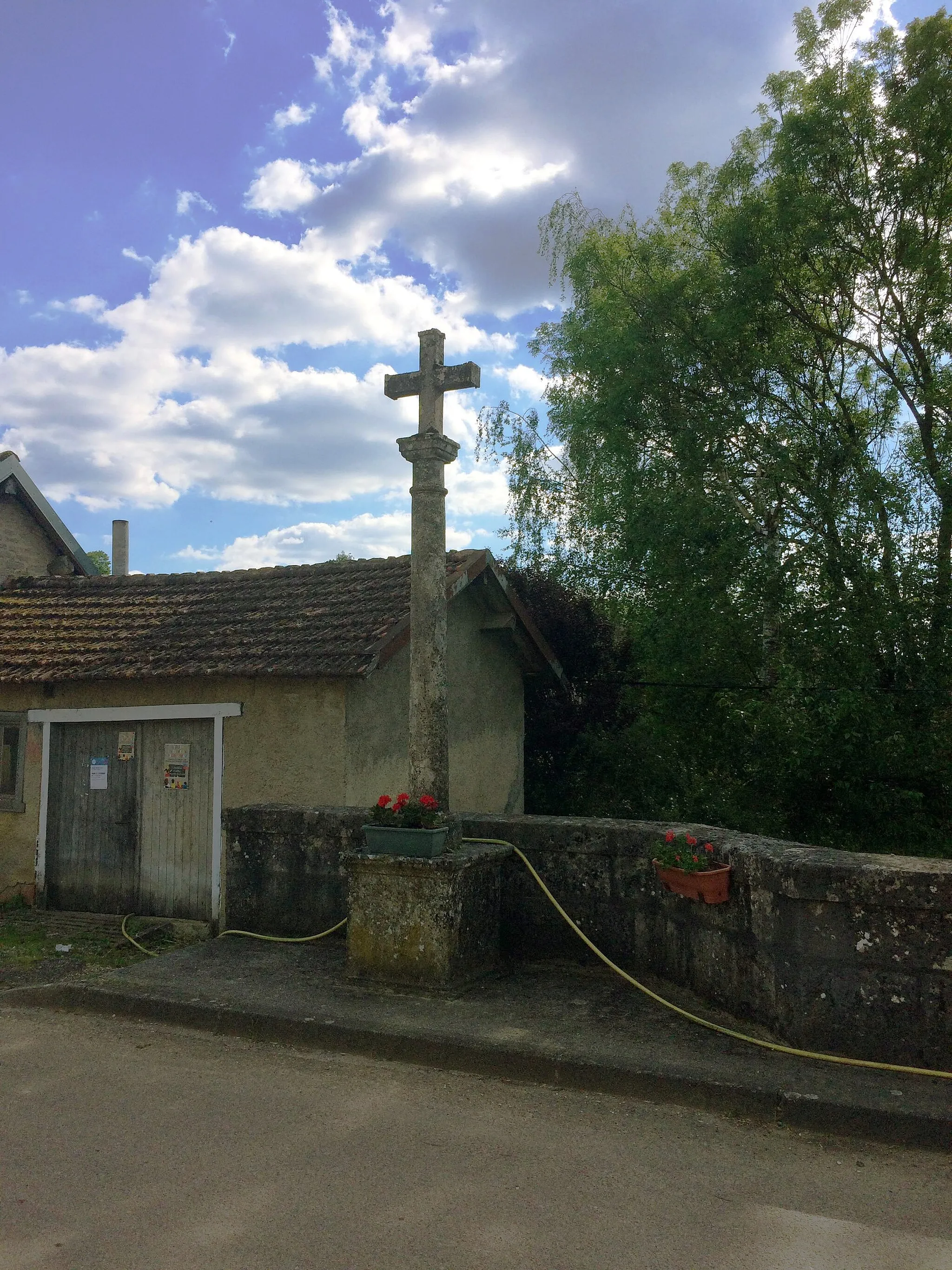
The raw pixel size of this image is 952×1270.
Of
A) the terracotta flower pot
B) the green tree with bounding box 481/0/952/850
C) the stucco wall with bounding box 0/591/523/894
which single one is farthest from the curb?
the green tree with bounding box 481/0/952/850

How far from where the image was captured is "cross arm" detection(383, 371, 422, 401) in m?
7.79

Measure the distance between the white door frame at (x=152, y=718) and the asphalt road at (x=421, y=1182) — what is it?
14.5 ft

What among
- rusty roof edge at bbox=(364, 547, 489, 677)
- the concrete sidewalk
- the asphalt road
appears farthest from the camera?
rusty roof edge at bbox=(364, 547, 489, 677)

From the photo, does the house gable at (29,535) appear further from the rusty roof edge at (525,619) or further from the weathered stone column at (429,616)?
the weathered stone column at (429,616)

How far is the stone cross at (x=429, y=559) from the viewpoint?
7301 millimetres

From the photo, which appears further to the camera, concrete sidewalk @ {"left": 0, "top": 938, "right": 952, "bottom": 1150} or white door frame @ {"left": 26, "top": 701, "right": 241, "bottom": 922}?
white door frame @ {"left": 26, "top": 701, "right": 241, "bottom": 922}

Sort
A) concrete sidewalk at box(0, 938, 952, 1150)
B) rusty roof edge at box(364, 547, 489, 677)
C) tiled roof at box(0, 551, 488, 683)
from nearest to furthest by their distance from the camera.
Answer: concrete sidewalk at box(0, 938, 952, 1150) → rusty roof edge at box(364, 547, 489, 677) → tiled roof at box(0, 551, 488, 683)

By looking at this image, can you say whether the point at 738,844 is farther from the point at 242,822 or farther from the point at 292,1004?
the point at 242,822

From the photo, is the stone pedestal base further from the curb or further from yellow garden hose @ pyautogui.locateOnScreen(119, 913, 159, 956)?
yellow garden hose @ pyautogui.locateOnScreen(119, 913, 159, 956)

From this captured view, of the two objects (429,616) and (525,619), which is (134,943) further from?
(525,619)

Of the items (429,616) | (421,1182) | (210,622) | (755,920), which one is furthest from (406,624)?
(421,1182)

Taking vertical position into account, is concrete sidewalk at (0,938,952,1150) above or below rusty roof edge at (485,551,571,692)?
below

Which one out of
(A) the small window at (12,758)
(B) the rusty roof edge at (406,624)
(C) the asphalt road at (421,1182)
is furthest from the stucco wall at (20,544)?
(C) the asphalt road at (421,1182)

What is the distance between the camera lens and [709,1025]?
5508 millimetres
